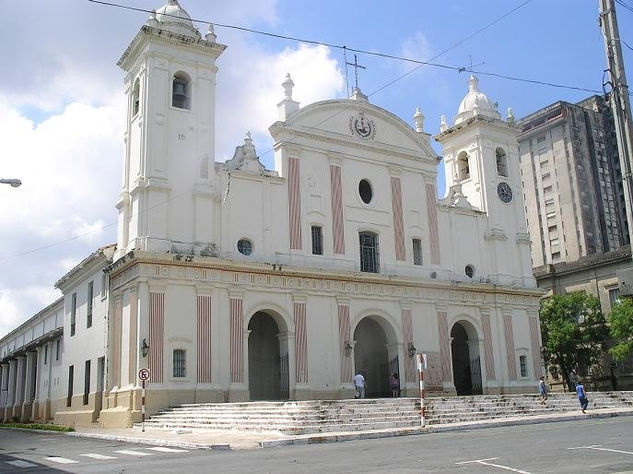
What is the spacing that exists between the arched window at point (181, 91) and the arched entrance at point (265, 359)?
9.86m

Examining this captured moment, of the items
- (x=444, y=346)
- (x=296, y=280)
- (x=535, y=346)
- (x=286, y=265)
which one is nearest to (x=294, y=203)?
(x=286, y=265)

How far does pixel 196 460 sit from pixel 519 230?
30.5 metres

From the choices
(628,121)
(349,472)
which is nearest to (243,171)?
(349,472)

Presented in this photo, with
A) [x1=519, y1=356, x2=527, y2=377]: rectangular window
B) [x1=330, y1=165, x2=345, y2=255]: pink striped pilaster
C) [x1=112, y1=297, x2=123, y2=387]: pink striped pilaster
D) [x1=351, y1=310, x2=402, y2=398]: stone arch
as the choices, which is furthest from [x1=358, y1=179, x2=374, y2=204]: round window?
[x1=112, y1=297, x2=123, y2=387]: pink striped pilaster

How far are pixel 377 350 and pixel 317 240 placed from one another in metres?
6.98

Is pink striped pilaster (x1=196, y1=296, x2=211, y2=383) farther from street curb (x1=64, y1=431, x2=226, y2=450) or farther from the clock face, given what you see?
the clock face

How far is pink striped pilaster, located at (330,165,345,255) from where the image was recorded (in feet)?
111

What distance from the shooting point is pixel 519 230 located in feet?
134

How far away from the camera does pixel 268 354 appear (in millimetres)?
33000

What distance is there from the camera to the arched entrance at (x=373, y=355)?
35.2 meters

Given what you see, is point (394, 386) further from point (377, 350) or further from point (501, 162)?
point (501, 162)

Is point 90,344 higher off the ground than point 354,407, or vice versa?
point 90,344

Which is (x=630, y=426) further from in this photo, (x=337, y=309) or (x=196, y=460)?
(x=337, y=309)

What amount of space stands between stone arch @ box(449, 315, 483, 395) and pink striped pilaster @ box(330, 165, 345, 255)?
7601mm
